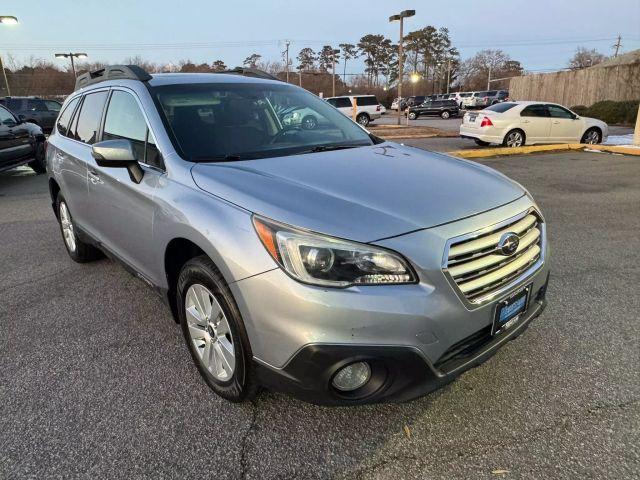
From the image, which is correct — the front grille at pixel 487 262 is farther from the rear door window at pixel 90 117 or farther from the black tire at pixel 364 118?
the black tire at pixel 364 118

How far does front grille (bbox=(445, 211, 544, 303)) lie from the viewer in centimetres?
205

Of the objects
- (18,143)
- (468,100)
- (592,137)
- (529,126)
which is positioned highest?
(468,100)

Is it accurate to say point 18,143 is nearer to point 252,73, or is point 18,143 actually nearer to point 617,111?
point 252,73

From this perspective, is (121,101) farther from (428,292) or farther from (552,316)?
(552,316)

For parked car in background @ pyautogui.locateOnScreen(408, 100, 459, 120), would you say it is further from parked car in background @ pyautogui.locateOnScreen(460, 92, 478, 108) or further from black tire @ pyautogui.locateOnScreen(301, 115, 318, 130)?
black tire @ pyautogui.locateOnScreen(301, 115, 318, 130)

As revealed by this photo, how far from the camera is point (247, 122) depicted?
3.24 metres

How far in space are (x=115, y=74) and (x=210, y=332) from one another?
7.82 feet

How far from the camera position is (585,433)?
228 centimetres

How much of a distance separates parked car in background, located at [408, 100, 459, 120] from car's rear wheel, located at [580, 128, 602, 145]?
23.7 metres

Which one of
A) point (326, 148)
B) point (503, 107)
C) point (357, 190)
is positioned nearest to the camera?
point (357, 190)

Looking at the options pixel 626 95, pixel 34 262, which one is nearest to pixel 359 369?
pixel 34 262

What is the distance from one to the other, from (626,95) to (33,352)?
32.2 metres

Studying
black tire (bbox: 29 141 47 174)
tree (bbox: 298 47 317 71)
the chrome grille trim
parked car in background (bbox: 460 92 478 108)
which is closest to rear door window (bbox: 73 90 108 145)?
the chrome grille trim

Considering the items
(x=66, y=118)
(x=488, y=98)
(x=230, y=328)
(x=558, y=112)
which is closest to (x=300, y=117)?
(x=230, y=328)
